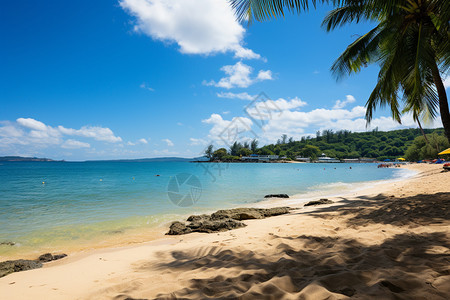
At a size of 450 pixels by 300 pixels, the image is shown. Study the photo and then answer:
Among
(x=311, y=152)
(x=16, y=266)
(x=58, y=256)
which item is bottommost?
(x=58, y=256)

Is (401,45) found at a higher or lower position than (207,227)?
higher

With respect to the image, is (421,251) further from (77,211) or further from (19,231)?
(77,211)

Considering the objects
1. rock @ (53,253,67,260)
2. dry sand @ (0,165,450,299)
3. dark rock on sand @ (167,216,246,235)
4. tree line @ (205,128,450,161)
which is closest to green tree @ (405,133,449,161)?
tree line @ (205,128,450,161)

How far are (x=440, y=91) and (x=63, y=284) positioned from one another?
10558mm

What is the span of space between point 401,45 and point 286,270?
8407mm

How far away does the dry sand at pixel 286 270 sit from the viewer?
1990 mm

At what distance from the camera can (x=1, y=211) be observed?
11062 mm

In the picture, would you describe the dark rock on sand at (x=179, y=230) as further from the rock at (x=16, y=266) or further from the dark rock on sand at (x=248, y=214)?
the rock at (x=16, y=266)

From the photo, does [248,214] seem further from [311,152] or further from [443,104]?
[311,152]

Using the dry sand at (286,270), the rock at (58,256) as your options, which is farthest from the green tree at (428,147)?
the rock at (58,256)

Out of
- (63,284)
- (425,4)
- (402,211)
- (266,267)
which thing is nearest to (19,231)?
(63,284)

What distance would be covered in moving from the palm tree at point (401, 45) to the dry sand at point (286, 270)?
14.2ft

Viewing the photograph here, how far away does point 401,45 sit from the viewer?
283 inches

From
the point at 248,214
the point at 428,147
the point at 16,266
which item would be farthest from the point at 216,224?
the point at 428,147
